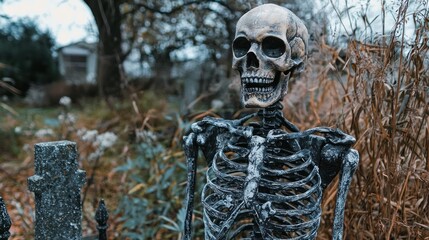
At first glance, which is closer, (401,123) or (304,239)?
(304,239)

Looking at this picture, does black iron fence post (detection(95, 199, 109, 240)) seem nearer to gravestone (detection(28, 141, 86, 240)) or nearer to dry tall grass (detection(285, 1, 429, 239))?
gravestone (detection(28, 141, 86, 240))

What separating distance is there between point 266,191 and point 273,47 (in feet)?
1.54

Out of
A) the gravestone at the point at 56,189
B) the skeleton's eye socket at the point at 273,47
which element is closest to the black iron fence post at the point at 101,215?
the gravestone at the point at 56,189

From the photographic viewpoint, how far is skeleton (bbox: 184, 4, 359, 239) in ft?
3.99

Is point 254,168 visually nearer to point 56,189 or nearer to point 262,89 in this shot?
point 262,89

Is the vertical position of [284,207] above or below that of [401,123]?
below

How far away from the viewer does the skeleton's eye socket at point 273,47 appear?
1276 mm

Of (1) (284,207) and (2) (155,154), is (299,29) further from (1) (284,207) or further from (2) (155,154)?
(2) (155,154)

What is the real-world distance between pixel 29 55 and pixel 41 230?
981 centimetres

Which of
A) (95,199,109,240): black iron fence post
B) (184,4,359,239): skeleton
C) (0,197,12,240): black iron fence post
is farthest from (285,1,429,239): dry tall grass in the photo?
(0,197,12,240): black iron fence post

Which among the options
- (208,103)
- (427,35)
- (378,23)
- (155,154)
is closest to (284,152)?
(427,35)

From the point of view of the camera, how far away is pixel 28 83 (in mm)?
10008

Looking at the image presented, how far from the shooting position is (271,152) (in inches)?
52.6

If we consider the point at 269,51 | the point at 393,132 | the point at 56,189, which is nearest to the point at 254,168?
the point at 269,51
